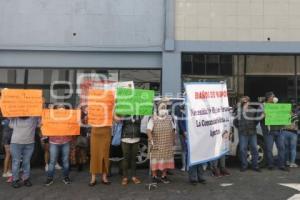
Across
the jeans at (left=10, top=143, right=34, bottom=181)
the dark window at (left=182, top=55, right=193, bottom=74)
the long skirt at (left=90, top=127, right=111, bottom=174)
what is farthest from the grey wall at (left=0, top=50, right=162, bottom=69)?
the jeans at (left=10, top=143, right=34, bottom=181)

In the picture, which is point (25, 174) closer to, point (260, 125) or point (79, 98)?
point (79, 98)

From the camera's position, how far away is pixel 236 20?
13.5 metres

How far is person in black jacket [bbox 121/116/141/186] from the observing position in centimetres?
915

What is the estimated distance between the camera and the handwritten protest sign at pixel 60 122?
920cm

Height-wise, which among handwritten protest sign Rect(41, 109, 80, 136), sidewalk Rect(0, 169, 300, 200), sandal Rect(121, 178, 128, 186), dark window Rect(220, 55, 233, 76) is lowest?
sidewalk Rect(0, 169, 300, 200)

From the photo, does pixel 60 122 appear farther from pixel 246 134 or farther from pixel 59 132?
pixel 246 134

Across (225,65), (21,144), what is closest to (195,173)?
(21,144)

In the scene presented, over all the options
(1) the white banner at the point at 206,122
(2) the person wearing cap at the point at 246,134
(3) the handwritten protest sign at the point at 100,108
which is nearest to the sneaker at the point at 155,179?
(1) the white banner at the point at 206,122

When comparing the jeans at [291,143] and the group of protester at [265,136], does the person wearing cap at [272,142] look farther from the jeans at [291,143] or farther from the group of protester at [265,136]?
the jeans at [291,143]

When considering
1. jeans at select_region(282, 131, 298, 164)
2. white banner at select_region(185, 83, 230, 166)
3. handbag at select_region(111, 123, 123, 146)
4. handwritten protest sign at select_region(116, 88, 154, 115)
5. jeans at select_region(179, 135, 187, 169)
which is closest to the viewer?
white banner at select_region(185, 83, 230, 166)

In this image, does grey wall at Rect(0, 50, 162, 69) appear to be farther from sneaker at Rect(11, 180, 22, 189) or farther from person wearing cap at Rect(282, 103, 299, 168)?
sneaker at Rect(11, 180, 22, 189)

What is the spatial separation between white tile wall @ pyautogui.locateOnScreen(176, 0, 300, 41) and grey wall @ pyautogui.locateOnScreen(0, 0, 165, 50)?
945mm

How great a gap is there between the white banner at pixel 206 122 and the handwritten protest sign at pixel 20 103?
3.18 m

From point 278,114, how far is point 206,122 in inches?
101
